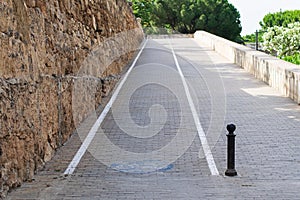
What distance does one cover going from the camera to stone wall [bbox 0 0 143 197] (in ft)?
25.1

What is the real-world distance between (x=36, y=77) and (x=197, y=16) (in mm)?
58611

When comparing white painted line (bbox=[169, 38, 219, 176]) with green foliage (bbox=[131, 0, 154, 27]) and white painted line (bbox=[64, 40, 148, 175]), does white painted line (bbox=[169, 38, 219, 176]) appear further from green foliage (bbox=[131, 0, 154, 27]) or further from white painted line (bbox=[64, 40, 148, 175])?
green foliage (bbox=[131, 0, 154, 27])

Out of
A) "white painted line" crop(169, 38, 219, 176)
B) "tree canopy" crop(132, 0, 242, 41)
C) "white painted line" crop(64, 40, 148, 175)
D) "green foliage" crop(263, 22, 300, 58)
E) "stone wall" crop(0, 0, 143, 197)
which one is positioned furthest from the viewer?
"tree canopy" crop(132, 0, 242, 41)

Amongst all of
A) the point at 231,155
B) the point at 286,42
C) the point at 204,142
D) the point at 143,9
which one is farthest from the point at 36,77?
the point at 143,9

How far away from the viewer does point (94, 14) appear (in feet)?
56.3

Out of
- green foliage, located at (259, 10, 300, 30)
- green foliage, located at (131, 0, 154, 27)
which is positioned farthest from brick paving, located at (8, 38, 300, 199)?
green foliage, located at (259, 10, 300, 30)

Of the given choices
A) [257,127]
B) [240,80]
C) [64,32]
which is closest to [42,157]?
[64,32]

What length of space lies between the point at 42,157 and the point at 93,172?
87 centimetres

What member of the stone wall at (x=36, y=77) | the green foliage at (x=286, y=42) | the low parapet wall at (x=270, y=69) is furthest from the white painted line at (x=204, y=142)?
the green foliage at (x=286, y=42)

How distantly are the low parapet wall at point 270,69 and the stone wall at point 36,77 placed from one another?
5230 mm

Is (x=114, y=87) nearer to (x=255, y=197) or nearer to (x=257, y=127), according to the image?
(x=257, y=127)

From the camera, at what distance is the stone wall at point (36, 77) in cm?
766

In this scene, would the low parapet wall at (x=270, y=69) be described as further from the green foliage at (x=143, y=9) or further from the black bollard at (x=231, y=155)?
the green foliage at (x=143, y=9)

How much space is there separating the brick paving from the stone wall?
32 centimetres
